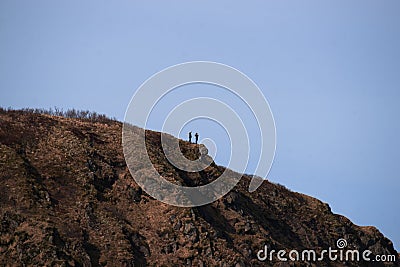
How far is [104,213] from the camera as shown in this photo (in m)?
83.0

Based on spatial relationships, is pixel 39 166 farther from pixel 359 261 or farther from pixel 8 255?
pixel 359 261

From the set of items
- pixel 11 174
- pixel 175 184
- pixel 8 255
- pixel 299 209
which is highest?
pixel 299 209

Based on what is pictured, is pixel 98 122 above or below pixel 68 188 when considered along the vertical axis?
above

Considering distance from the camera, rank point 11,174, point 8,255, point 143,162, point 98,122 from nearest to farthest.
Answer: point 8,255, point 11,174, point 143,162, point 98,122

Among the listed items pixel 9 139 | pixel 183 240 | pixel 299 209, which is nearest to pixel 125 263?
pixel 183 240

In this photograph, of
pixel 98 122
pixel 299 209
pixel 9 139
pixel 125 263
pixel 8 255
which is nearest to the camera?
pixel 8 255

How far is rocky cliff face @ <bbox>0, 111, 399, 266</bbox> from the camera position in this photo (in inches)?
2926

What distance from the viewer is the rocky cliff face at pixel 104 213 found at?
74.3m

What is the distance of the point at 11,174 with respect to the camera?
265ft

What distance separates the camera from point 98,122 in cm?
10425

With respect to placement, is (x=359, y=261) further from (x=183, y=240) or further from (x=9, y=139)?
(x=9, y=139)

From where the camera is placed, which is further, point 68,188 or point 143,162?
point 143,162

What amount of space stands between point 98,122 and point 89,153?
522 inches

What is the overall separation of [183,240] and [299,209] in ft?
112
